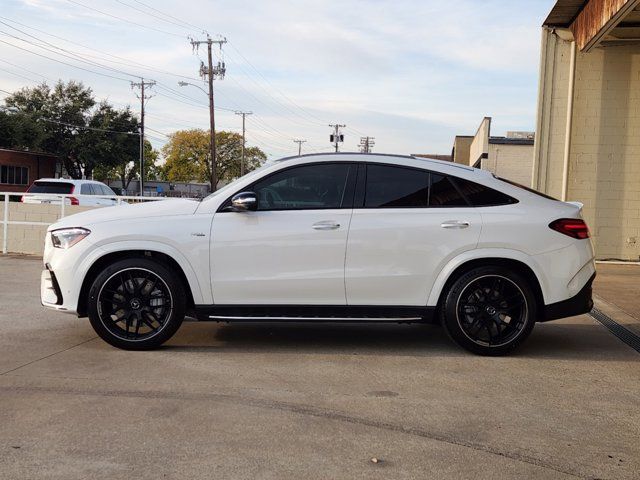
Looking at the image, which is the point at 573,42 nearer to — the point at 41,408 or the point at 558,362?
the point at 558,362

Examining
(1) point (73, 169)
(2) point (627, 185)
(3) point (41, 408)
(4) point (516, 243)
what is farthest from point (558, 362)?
(1) point (73, 169)

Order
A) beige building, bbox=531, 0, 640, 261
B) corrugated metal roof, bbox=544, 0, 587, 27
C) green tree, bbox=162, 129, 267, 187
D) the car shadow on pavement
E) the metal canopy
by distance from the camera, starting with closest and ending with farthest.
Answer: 1. the car shadow on pavement
2. the metal canopy
3. corrugated metal roof, bbox=544, 0, 587, 27
4. beige building, bbox=531, 0, 640, 261
5. green tree, bbox=162, 129, 267, 187

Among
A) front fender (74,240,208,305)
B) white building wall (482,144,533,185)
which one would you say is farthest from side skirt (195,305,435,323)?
white building wall (482,144,533,185)

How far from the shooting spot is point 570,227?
573 cm

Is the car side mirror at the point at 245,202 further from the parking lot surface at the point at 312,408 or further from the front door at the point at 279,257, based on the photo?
the parking lot surface at the point at 312,408

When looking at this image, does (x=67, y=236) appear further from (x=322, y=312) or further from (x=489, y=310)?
(x=489, y=310)

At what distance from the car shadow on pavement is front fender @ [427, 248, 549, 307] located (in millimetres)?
682

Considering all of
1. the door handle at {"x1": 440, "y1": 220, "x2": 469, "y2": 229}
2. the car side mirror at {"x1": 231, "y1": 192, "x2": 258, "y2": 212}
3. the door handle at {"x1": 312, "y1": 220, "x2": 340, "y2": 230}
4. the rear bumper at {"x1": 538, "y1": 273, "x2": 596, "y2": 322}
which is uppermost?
the car side mirror at {"x1": 231, "y1": 192, "x2": 258, "y2": 212}

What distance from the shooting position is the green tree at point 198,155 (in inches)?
3915

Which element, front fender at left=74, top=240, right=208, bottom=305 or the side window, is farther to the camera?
the side window

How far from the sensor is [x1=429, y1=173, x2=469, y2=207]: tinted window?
19.0ft

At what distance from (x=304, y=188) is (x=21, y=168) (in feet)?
158

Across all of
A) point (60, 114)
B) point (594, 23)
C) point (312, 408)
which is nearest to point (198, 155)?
point (60, 114)

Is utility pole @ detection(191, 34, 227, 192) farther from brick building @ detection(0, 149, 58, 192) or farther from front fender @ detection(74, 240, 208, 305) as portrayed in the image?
front fender @ detection(74, 240, 208, 305)
